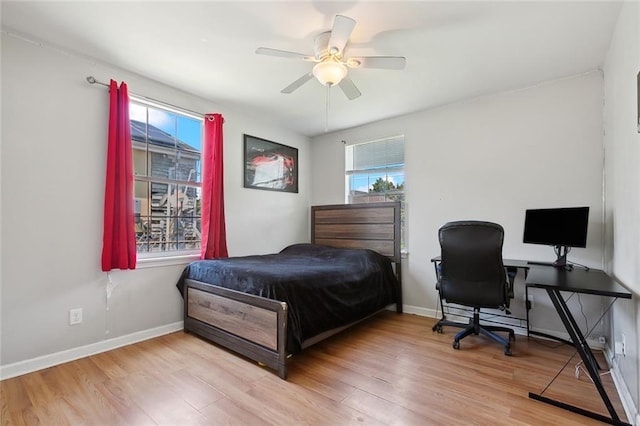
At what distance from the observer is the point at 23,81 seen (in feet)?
7.35

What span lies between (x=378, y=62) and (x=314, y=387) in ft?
7.36

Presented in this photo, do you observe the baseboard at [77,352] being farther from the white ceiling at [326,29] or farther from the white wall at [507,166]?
the white wall at [507,166]

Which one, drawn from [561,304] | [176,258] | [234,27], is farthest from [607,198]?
[176,258]

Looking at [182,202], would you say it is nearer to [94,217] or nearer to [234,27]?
[94,217]

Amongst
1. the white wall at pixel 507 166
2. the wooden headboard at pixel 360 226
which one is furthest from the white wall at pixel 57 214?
the white wall at pixel 507 166

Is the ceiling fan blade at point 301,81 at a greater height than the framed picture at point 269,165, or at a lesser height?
greater

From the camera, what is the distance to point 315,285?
8.08ft

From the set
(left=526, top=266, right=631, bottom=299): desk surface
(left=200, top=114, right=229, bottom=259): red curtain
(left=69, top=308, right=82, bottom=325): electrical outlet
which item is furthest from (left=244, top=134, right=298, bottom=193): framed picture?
(left=526, top=266, right=631, bottom=299): desk surface

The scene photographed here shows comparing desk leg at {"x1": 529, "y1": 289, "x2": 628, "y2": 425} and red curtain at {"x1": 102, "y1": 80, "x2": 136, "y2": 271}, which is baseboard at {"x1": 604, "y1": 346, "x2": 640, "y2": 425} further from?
red curtain at {"x1": 102, "y1": 80, "x2": 136, "y2": 271}

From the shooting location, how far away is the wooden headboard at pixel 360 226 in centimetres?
374

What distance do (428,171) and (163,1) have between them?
2982 mm

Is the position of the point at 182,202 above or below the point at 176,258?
above

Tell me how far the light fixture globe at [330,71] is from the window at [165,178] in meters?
1.78

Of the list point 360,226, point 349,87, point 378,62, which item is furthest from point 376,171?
point 378,62
